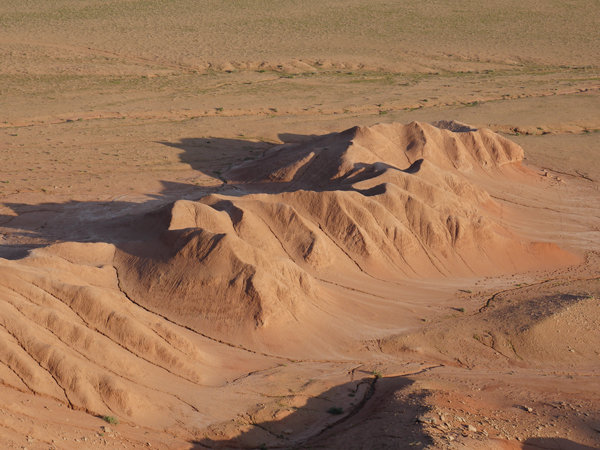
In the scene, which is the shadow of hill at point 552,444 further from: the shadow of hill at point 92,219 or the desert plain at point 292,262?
the shadow of hill at point 92,219

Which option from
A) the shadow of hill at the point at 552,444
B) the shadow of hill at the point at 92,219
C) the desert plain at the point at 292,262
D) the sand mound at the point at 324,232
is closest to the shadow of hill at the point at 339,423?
the desert plain at the point at 292,262

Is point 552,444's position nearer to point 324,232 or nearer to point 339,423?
point 339,423

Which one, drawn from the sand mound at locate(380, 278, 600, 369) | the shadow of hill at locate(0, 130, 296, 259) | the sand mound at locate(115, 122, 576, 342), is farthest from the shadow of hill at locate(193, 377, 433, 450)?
the shadow of hill at locate(0, 130, 296, 259)

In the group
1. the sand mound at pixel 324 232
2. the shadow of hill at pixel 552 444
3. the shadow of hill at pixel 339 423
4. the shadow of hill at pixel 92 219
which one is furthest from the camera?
the shadow of hill at pixel 92 219

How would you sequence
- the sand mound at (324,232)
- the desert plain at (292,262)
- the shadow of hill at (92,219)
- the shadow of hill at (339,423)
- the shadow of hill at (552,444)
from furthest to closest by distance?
the shadow of hill at (92,219) → the sand mound at (324,232) → the desert plain at (292,262) → the shadow of hill at (552,444) → the shadow of hill at (339,423)

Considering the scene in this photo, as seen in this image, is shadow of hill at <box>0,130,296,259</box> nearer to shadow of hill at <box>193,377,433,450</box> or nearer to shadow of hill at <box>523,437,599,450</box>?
shadow of hill at <box>193,377,433,450</box>

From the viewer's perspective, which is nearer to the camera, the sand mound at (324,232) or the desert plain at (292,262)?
the desert plain at (292,262)

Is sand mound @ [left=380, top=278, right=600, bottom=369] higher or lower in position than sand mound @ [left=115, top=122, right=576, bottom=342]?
lower
